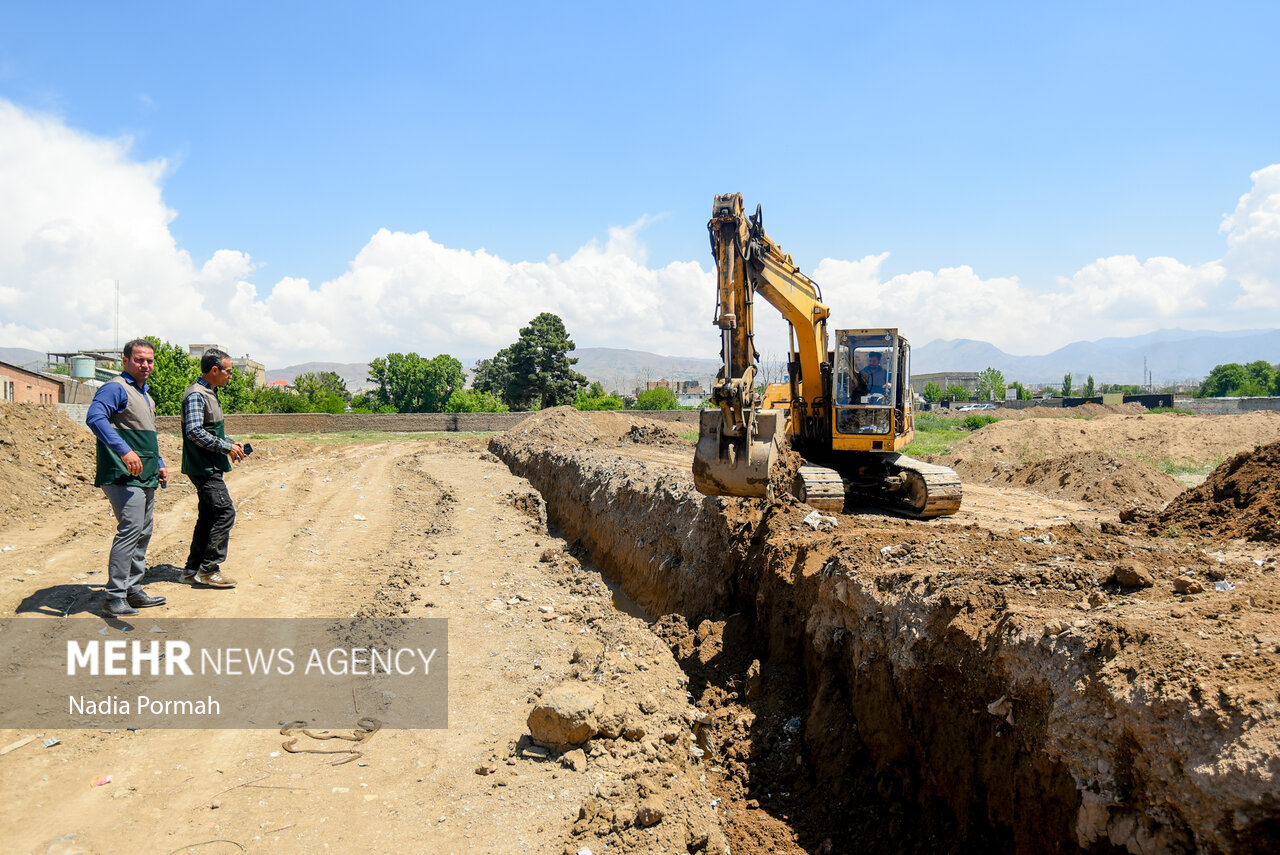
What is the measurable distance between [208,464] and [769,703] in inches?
215

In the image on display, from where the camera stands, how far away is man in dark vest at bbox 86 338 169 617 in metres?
5.50

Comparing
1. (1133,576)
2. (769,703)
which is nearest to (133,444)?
(769,703)

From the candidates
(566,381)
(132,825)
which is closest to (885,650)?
(132,825)

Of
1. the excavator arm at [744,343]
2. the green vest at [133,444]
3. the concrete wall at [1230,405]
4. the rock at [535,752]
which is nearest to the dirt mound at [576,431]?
the excavator arm at [744,343]

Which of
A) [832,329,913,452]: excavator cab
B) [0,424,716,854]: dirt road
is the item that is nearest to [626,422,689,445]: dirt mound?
[0,424,716,854]: dirt road

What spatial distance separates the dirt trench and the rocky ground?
0.05 ft

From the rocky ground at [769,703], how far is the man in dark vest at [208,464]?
0.32m

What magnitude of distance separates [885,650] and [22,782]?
16.7 feet

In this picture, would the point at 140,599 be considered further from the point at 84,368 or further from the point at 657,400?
the point at 84,368

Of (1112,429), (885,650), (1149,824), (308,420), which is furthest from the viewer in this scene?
(308,420)

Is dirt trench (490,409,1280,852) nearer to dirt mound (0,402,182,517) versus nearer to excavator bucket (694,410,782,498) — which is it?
excavator bucket (694,410,782,498)

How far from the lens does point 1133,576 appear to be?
429 cm

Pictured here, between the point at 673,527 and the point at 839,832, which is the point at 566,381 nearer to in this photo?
the point at 673,527

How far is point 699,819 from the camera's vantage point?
169 inches
